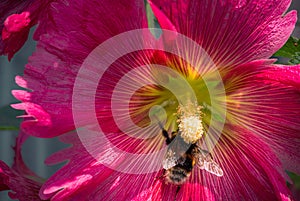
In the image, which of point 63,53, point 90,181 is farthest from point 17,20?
point 90,181

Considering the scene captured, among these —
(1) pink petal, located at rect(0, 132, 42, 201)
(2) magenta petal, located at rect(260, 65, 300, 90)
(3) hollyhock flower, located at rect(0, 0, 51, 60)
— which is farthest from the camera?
(1) pink petal, located at rect(0, 132, 42, 201)

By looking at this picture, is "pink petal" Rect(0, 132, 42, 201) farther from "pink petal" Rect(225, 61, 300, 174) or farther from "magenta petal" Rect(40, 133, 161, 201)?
"pink petal" Rect(225, 61, 300, 174)

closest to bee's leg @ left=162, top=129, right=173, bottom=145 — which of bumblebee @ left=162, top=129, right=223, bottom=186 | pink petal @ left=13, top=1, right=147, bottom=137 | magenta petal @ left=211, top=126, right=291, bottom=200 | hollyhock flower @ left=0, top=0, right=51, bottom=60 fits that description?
bumblebee @ left=162, top=129, right=223, bottom=186

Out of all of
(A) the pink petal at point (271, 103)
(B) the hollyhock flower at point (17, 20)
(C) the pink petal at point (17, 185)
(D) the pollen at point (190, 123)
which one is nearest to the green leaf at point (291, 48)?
(A) the pink petal at point (271, 103)

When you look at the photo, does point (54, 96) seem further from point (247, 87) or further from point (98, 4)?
point (247, 87)

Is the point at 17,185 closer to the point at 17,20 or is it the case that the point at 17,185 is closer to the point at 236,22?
the point at 17,20

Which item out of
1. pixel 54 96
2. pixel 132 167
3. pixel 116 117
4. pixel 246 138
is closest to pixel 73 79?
pixel 54 96

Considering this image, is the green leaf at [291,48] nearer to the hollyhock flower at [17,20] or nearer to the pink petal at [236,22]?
the pink petal at [236,22]
